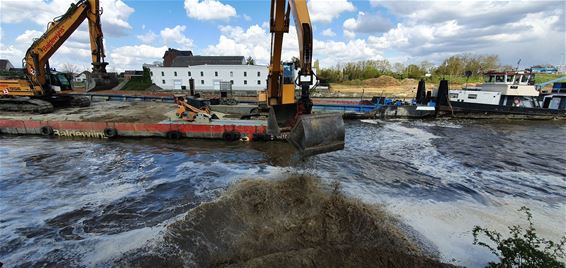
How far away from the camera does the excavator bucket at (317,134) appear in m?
6.32

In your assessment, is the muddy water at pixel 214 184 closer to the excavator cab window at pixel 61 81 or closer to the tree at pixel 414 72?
the excavator cab window at pixel 61 81

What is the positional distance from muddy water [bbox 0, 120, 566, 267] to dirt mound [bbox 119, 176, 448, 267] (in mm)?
720

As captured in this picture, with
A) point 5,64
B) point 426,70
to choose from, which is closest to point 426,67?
point 426,70

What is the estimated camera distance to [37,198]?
24.3 feet

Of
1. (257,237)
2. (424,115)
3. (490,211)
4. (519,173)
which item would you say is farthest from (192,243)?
(424,115)

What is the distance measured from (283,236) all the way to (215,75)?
39.3 m

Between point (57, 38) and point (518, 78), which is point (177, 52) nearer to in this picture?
point (57, 38)

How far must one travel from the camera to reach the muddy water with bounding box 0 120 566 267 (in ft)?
18.3

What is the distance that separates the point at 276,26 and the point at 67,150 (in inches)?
430

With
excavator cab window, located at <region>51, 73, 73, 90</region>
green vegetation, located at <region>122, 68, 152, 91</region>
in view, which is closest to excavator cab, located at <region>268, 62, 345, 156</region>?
excavator cab window, located at <region>51, 73, 73, 90</region>

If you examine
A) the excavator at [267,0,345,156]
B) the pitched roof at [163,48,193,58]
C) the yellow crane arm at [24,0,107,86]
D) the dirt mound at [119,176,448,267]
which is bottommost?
the dirt mound at [119,176,448,267]

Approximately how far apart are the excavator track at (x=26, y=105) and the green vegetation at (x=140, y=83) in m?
24.3

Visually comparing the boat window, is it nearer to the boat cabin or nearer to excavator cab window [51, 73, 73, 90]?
the boat cabin

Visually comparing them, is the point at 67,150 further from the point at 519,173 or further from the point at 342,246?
the point at 519,173
